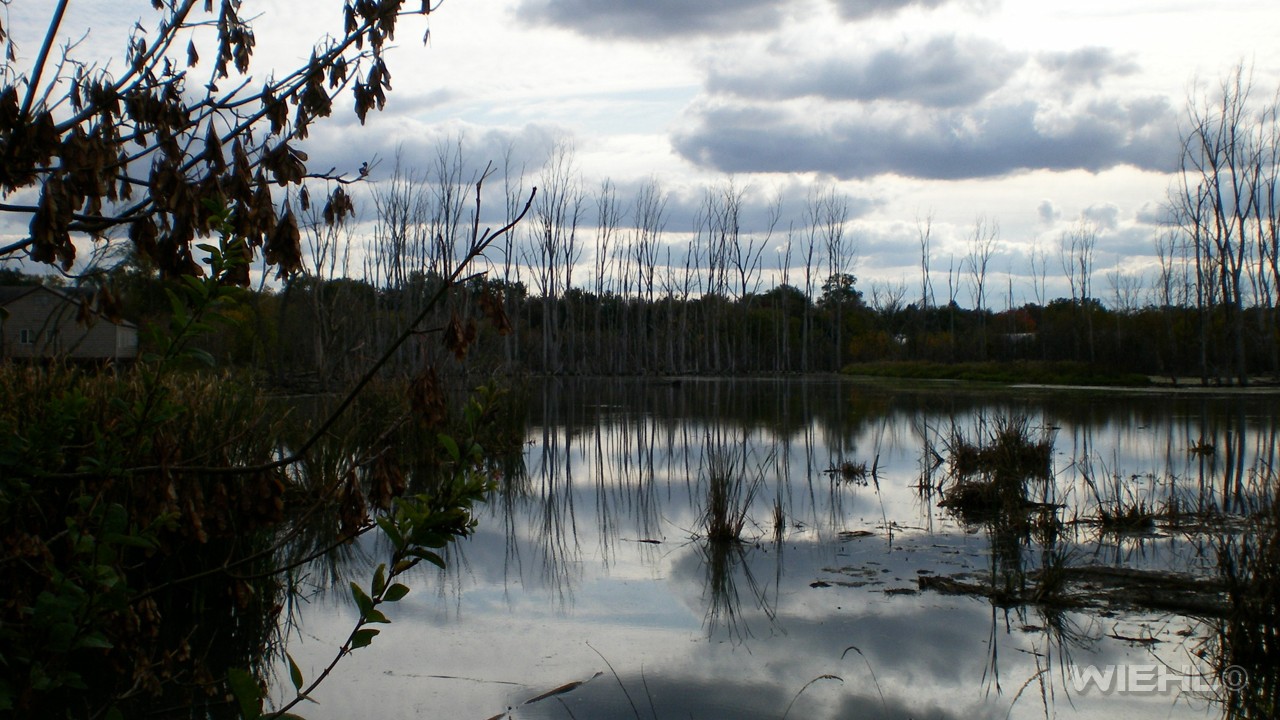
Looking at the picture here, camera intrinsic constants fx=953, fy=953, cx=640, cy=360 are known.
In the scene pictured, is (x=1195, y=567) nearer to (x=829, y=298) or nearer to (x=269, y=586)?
(x=269, y=586)

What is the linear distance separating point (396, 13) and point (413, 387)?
116cm

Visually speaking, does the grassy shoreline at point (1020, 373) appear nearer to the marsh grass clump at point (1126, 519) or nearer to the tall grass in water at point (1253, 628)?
the marsh grass clump at point (1126, 519)

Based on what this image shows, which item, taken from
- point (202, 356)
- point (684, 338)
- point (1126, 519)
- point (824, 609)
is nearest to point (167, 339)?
point (202, 356)

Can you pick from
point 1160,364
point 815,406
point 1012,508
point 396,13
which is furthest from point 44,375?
point 1160,364

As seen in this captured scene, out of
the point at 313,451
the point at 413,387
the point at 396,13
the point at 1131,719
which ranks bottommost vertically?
the point at 1131,719

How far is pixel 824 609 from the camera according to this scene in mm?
5098

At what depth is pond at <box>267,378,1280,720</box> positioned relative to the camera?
392cm

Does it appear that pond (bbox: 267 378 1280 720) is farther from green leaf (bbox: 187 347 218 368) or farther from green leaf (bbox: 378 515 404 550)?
green leaf (bbox: 187 347 218 368)

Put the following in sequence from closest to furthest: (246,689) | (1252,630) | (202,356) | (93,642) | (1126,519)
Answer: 1. (246,689)
2. (93,642)
3. (202,356)
4. (1252,630)
5. (1126,519)

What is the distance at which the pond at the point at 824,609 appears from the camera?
154 inches

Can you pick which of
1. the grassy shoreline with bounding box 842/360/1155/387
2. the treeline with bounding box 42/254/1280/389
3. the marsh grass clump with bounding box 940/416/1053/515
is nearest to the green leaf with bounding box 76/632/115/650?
the marsh grass clump with bounding box 940/416/1053/515

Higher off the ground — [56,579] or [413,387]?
Answer: [413,387]

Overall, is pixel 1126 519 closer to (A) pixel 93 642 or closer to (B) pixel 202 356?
(B) pixel 202 356

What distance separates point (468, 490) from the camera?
220cm
